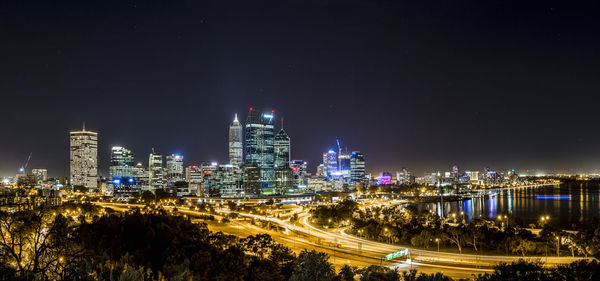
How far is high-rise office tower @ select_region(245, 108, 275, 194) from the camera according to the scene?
12812 cm

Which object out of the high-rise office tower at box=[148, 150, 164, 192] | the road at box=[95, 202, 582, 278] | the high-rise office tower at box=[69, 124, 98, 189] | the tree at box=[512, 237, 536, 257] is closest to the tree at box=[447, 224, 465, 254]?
the road at box=[95, 202, 582, 278]

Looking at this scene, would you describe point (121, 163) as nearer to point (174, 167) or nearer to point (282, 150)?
point (174, 167)

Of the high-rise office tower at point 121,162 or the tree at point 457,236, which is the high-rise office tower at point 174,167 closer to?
the high-rise office tower at point 121,162

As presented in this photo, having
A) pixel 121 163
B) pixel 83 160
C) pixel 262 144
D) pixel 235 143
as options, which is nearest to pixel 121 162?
pixel 121 163

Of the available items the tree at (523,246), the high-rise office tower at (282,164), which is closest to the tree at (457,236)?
the tree at (523,246)

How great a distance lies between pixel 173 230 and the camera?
69.4 feet

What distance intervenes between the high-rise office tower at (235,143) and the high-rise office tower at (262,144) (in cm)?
2652

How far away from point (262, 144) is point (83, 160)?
68.7 m

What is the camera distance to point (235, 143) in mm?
171750

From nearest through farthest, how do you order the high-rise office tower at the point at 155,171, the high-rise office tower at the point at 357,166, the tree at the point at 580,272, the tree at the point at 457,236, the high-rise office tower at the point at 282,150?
the tree at the point at 580,272
the tree at the point at 457,236
the high-rise office tower at the point at 282,150
the high-rise office tower at the point at 155,171
the high-rise office tower at the point at 357,166

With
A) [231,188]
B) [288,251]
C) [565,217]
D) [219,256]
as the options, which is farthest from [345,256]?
[231,188]

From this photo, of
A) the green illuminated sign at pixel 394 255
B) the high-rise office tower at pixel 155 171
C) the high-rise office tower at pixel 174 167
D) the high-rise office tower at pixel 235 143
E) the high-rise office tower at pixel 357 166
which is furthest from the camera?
the high-rise office tower at pixel 357 166

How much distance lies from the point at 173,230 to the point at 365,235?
57.4 feet

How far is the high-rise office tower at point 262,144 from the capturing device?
420ft
